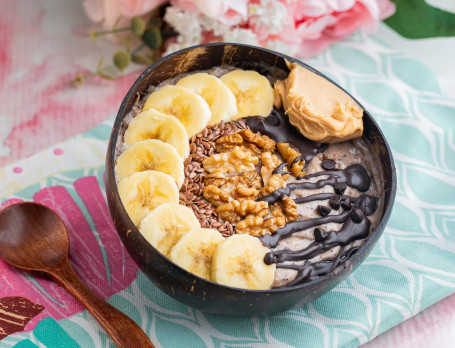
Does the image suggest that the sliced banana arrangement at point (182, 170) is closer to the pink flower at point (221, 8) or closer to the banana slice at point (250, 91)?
the banana slice at point (250, 91)

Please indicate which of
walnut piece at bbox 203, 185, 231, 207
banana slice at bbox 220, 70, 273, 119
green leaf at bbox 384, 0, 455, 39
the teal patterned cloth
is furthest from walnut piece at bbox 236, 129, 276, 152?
green leaf at bbox 384, 0, 455, 39

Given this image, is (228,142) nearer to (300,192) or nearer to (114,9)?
(300,192)

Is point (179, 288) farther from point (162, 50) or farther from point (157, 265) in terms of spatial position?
point (162, 50)

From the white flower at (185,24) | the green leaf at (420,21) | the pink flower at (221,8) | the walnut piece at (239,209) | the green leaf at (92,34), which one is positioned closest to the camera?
the walnut piece at (239,209)

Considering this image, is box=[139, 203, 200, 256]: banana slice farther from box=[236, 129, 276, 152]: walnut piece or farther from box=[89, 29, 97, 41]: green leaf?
box=[89, 29, 97, 41]: green leaf

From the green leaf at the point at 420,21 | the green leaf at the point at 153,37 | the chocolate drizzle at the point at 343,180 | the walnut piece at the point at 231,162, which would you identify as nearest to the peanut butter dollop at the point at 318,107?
the chocolate drizzle at the point at 343,180

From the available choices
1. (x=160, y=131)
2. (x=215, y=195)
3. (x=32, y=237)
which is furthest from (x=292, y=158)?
(x=32, y=237)

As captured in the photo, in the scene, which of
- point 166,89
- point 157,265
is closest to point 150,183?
point 157,265

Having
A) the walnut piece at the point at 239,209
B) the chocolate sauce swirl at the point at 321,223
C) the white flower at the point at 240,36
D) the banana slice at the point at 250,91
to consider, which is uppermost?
the banana slice at the point at 250,91
